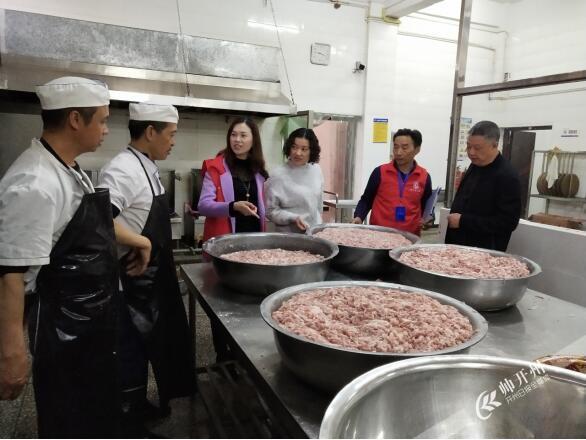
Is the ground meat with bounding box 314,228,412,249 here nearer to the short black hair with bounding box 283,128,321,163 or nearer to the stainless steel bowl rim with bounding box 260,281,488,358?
the stainless steel bowl rim with bounding box 260,281,488,358

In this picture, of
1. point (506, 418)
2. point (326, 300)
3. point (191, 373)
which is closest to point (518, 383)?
point (506, 418)

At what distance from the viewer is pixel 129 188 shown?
169 centimetres

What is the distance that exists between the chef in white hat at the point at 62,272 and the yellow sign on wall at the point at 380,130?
179 inches

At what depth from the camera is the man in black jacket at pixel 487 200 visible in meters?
2.16

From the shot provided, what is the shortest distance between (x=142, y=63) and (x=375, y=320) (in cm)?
403

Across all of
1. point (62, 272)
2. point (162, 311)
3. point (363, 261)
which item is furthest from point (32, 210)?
point (363, 261)

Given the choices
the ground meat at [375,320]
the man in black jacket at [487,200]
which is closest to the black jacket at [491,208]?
the man in black jacket at [487,200]

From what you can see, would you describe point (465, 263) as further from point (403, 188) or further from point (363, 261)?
point (403, 188)

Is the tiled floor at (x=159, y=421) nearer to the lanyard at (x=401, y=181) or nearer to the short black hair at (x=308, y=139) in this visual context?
the short black hair at (x=308, y=139)

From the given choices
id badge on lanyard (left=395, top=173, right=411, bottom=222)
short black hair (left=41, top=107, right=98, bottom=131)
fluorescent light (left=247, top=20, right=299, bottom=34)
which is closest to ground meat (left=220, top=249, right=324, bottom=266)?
short black hair (left=41, top=107, right=98, bottom=131)

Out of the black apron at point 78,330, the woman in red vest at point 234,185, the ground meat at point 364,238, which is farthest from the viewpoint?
the woman in red vest at point 234,185

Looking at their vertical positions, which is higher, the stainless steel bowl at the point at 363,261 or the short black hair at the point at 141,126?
the short black hair at the point at 141,126

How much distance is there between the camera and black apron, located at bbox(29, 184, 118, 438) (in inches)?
51.1

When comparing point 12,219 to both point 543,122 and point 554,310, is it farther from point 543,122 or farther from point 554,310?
point 543,122
